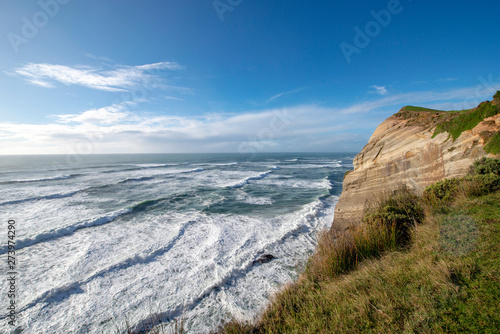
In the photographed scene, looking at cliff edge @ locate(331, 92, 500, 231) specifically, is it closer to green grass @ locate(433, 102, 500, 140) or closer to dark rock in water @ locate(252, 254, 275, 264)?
green grass @ locate(433, 102, 500, 140)

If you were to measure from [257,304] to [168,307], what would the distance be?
2.24 meters

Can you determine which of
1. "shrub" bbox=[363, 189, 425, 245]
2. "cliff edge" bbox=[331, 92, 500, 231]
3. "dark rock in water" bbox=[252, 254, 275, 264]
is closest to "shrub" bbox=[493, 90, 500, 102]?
"cliff edge" bbox=[331, 92, 500, 231]

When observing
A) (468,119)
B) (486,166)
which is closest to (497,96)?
(468,119)

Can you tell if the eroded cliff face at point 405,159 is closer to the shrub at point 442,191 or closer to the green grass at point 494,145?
the green grass at point 494,145

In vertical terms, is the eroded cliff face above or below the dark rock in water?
above

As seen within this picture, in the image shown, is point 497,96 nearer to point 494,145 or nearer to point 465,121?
point 465,121

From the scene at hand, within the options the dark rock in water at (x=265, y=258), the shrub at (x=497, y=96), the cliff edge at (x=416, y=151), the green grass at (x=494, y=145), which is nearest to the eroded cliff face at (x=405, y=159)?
the cliff edge at (x=416, y=151)

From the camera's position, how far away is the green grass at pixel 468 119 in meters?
6.72

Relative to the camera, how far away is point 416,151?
8.17 m

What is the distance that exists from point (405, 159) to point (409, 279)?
638cm

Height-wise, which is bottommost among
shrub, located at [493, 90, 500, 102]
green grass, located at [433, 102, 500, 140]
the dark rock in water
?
the dark rock in water

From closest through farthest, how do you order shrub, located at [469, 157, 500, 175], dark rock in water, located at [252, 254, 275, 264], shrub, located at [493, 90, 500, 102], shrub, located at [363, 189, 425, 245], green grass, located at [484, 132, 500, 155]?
shrub, located at [363, 189, 425, 245], shrub, located at [469, 157, 500, 175], green grass, located at [484, 132, 500, 155], shrub, located at [493, 90, 500, 102], dark rock in water, located at [252, 254, 275, 264]

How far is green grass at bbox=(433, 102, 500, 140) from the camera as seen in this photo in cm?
672

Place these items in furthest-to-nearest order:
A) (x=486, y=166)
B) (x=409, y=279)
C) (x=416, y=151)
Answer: (x=416, y=151)
(x=486, y=166)
(x=409, y=279)
